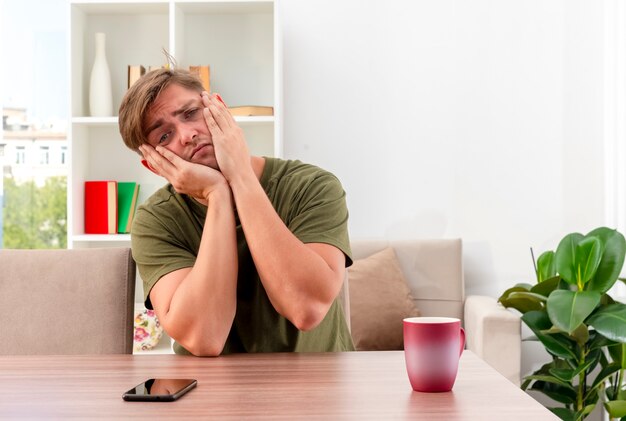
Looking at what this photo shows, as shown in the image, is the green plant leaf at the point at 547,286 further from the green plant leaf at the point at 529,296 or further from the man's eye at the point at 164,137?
the man's eye at the point at 164,137

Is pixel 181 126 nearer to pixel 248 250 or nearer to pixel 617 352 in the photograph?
pixel 248 250

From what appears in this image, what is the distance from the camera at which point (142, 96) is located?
5.35 ft

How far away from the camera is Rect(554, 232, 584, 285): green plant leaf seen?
272 centimetres

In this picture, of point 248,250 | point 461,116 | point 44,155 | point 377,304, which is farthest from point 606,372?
point 44,155

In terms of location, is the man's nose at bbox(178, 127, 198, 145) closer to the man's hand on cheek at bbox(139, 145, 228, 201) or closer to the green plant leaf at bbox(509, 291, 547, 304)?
the man's hand on cheek at bbox(139, 145, 228, 201)

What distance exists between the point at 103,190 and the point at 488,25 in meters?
1.93

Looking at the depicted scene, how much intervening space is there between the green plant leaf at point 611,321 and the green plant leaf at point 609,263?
7cm

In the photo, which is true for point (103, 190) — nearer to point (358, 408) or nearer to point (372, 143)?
point (372, 143)

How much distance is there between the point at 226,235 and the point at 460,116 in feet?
7.45

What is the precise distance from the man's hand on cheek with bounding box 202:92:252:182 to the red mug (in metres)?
0.69

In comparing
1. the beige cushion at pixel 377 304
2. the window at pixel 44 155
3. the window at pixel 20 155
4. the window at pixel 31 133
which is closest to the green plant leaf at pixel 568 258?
the beige cushion at pixel 377 304

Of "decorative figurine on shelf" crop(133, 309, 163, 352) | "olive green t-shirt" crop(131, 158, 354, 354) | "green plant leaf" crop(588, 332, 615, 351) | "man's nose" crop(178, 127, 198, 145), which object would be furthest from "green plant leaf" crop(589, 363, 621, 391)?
"man's nose" crop(178, 127, 198, 145)

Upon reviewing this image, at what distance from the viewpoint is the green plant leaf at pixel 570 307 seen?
2.48 m

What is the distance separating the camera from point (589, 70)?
3523mm
